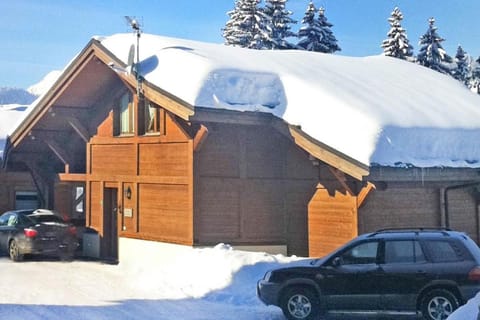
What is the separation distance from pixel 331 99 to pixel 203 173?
13.0 feet

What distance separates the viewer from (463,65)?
57438 mm

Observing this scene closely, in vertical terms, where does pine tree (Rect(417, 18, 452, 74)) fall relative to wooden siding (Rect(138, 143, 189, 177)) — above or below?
above

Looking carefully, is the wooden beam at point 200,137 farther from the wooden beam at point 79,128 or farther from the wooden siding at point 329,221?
the wooden beam at point 79,128

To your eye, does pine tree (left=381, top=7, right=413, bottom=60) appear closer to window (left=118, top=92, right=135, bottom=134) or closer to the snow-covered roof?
the snow-covered roof

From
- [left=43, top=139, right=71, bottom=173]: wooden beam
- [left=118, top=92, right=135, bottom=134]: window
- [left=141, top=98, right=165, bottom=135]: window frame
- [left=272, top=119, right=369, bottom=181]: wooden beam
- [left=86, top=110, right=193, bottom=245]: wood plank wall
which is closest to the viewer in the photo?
[left=272, top=119, right=369, bottom=181]: wooden beam

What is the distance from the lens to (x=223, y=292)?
1283cm

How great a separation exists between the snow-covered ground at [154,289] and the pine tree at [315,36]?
109ft

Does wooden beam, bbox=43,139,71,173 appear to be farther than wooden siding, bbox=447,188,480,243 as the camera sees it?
Yes

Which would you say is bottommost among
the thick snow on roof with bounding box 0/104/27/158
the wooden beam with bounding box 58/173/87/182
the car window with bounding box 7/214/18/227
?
the car window with bounding box 7/214/18/227

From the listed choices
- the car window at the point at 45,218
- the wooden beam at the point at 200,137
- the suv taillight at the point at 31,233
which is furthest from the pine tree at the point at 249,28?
the wooden beam at the point at 200,137

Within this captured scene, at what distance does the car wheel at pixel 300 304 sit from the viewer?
10.5 metres

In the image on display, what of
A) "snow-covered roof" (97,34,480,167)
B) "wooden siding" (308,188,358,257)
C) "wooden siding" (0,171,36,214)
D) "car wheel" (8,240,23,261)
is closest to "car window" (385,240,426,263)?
"snow-covered roof" (97,34,480,167)

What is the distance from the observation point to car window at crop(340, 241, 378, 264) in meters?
10.4

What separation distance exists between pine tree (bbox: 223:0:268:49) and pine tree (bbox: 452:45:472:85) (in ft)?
59.8
